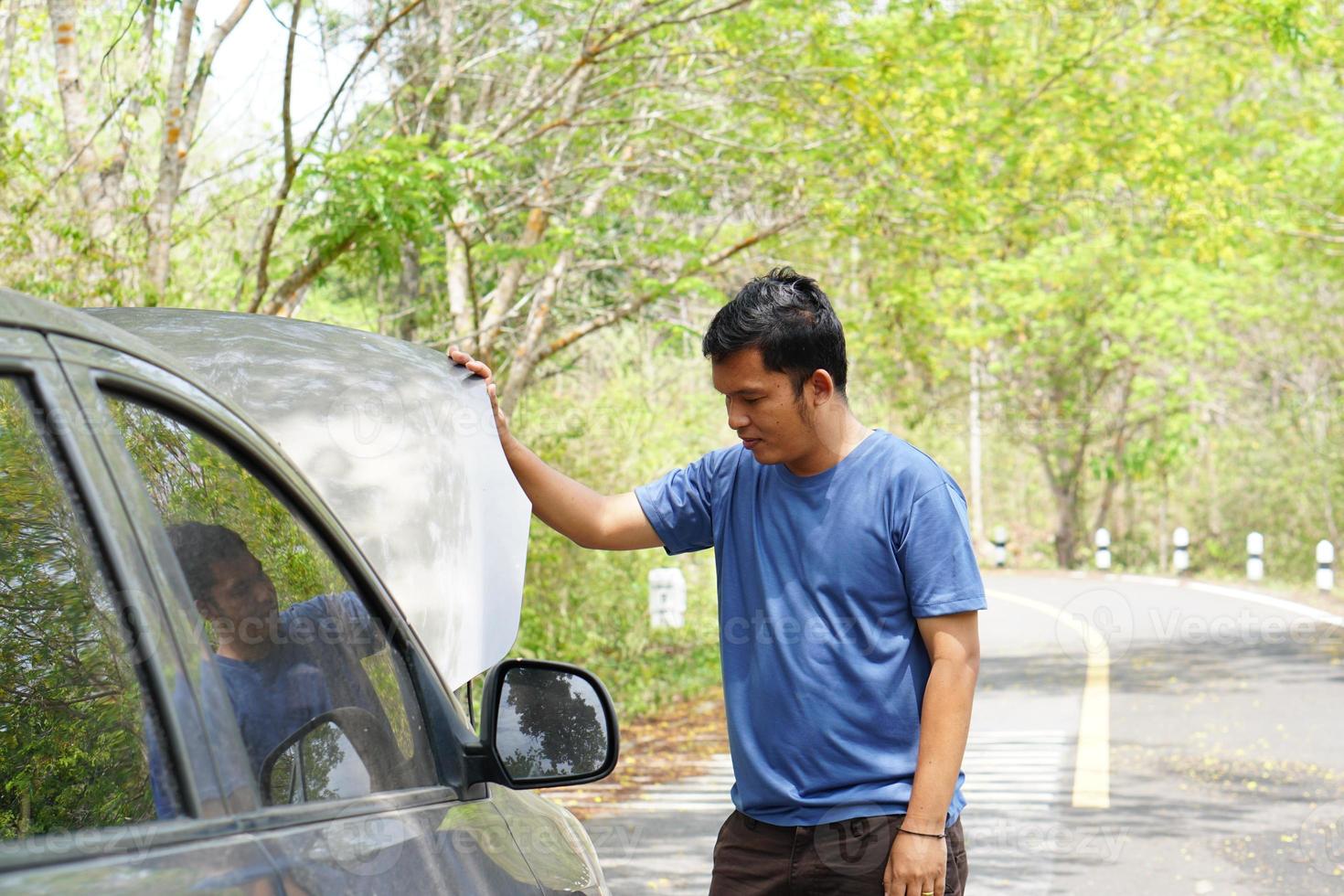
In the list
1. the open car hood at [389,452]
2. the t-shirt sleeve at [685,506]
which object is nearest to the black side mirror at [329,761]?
the open car hood at [389,452]

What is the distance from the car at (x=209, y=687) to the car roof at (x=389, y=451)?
0.30 ft

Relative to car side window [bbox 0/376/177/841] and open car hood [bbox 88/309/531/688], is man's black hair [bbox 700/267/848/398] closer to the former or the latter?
open car hood [bbox 88/309/531/688]

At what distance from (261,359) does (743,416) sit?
0.98 metres

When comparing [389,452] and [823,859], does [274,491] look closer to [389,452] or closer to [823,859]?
[389,452]

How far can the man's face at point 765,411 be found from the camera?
3404 mm

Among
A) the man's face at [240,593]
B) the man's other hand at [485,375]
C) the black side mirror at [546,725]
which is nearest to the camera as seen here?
the man's face at [240,593]

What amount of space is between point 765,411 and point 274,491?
4.53 ft

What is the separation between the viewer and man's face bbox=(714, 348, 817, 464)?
340 cm

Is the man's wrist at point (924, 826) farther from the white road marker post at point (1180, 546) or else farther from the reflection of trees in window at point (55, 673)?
the white road marker post at point (1180, 546)

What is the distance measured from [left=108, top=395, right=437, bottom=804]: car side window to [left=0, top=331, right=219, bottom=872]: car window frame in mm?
82

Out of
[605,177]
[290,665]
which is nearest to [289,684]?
[290,665]

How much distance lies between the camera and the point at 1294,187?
23.1m

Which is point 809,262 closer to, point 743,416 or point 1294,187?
point 1294,187

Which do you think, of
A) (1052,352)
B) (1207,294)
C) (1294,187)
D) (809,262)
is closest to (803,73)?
(809,262)
